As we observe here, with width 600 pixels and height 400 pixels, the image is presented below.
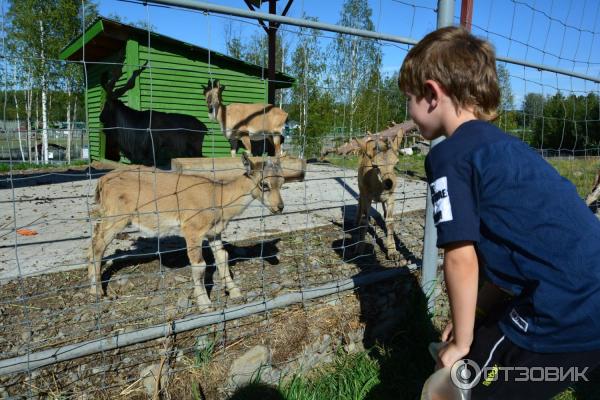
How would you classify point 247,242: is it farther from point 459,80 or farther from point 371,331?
point 459,80

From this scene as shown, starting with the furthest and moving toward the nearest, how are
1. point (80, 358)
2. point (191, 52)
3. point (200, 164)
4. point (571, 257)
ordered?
point (191, 52) < point (200, 164) < point (80, 358) < point (571, 257)

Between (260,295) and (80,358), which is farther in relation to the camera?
(260,295)

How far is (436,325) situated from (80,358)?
9.37 ft

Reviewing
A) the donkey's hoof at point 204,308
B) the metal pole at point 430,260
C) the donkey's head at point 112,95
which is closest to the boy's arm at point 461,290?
the metal pole at point 430,260

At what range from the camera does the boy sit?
156 centimetres

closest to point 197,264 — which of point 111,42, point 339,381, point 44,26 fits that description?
point 339,381

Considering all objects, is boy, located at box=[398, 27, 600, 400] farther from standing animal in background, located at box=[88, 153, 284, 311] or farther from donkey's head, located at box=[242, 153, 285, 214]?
donkey's head, located at box=[242, 153, 285, 214]

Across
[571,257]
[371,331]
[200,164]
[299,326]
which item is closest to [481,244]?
[571,257]

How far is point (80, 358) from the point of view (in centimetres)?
275

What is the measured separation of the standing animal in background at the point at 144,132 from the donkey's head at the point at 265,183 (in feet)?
26.6

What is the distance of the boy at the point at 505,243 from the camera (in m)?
1.56

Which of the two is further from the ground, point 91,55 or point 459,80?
point 91,55

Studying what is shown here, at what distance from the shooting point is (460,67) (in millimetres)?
1682

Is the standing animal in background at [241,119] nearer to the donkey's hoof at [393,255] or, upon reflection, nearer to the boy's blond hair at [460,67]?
the donkey's hoof at [393,255]
